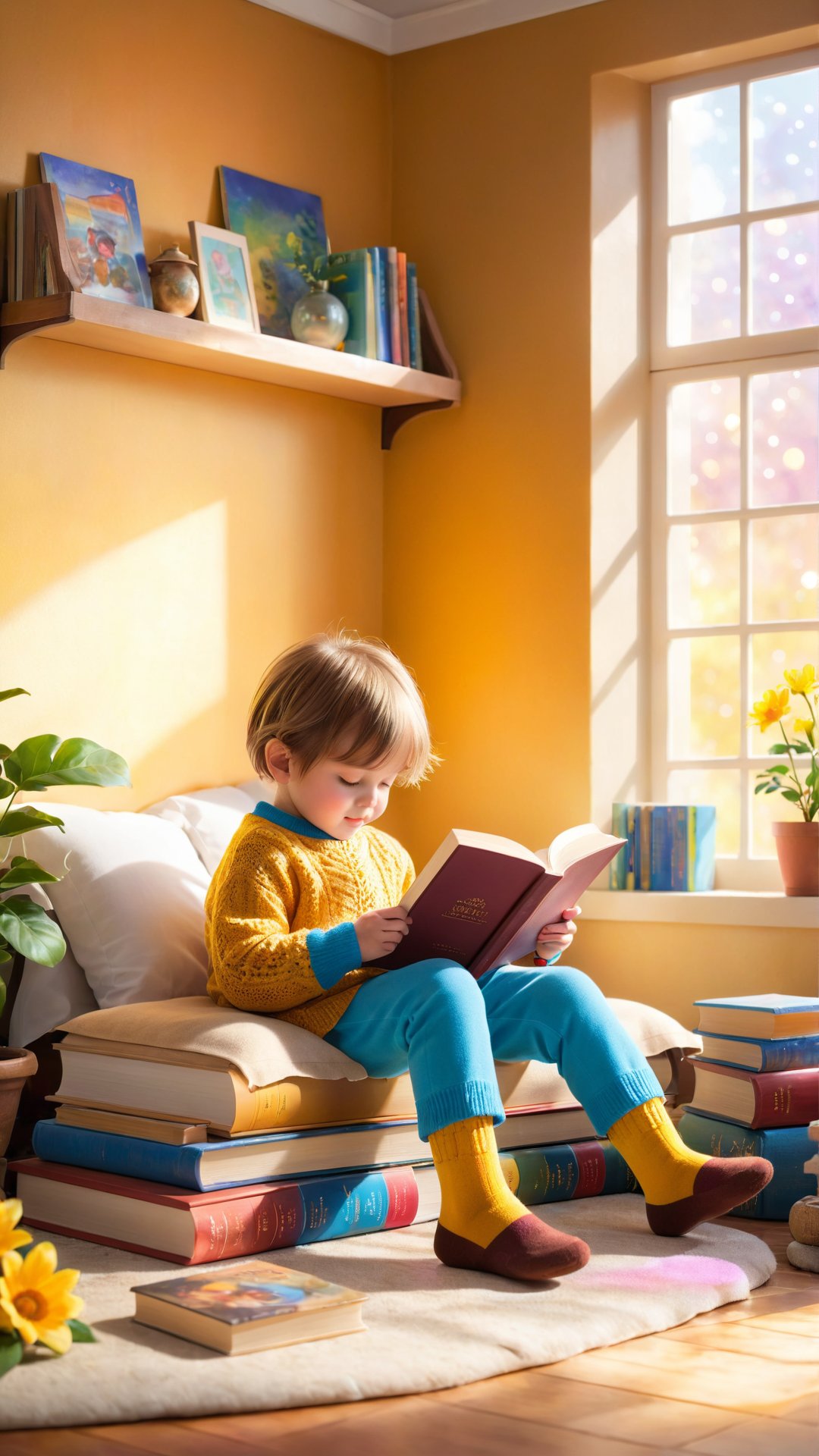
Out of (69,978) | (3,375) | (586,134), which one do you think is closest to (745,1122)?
(69,978)

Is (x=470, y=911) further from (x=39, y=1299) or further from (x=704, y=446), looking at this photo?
(x=704, y=446)

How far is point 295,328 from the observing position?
3.17 meters

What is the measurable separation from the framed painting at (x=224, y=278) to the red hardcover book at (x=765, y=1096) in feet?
5.31

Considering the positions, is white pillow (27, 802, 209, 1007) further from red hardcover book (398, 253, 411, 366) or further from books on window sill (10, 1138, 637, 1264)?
red hardcover book (398, 253, 411, 366)

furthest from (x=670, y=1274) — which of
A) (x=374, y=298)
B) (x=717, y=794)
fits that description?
(x=374, y=298)

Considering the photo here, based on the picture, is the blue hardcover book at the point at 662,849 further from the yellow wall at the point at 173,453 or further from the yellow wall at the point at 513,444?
the yellow wall at the point at 173,453

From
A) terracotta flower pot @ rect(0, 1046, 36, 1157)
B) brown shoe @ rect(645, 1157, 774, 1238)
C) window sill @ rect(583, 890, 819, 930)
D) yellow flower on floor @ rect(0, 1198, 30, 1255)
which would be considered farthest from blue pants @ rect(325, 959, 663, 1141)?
window sill @ rect(583, 890, 819, 930)

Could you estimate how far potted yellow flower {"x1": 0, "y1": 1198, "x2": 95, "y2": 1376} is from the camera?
60.2 inches

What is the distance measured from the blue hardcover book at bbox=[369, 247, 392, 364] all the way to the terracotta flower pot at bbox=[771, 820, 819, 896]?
1249 millimetres

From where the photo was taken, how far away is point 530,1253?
1.84 m

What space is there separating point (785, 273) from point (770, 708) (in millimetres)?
933

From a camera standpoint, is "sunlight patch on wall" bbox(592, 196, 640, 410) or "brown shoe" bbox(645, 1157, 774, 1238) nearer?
"brown shoe" bbox(645, 1157, 774, 1238)

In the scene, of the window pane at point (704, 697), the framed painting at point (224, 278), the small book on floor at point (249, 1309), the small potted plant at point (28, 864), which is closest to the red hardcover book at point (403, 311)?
the framed painting at point (224, 278)

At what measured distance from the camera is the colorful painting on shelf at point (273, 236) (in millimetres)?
3145
